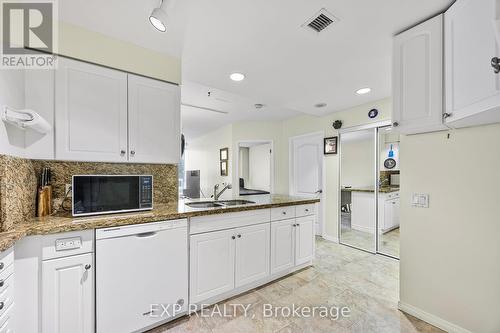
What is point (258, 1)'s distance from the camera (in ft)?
4.55

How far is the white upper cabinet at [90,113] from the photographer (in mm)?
1551

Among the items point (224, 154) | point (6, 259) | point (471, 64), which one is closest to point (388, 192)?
point (471, 64)

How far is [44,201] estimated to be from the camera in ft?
5.18

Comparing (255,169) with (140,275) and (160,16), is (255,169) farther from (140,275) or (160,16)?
(160,16)

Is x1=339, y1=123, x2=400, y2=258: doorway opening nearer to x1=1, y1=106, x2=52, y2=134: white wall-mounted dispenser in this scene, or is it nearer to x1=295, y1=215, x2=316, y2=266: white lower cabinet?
x1=295, y1=215, x2=316, y2=266: white lower cabinet

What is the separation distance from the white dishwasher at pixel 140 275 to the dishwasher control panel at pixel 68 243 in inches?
3.9

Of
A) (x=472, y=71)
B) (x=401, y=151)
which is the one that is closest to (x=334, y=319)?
(x=401, y=151)

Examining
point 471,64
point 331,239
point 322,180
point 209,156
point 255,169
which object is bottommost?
point 331,239

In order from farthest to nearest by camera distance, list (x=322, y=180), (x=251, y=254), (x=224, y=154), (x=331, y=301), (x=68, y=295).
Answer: (x=224, y=154)
(x=322, y=180)
(x=251, y=254)
(x=331, y=301)
(x=68, y=295)

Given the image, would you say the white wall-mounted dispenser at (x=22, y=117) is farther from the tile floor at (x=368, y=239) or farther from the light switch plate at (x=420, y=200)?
the tile floor at (x=368, y=239)

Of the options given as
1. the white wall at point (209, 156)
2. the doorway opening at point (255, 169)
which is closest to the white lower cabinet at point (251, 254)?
the white wall at point (209, 156)

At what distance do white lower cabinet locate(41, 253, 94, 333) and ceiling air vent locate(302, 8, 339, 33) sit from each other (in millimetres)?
2224

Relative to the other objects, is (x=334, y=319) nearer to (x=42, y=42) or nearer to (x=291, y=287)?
(x=291, y=287)

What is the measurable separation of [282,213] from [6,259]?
6.79ft
